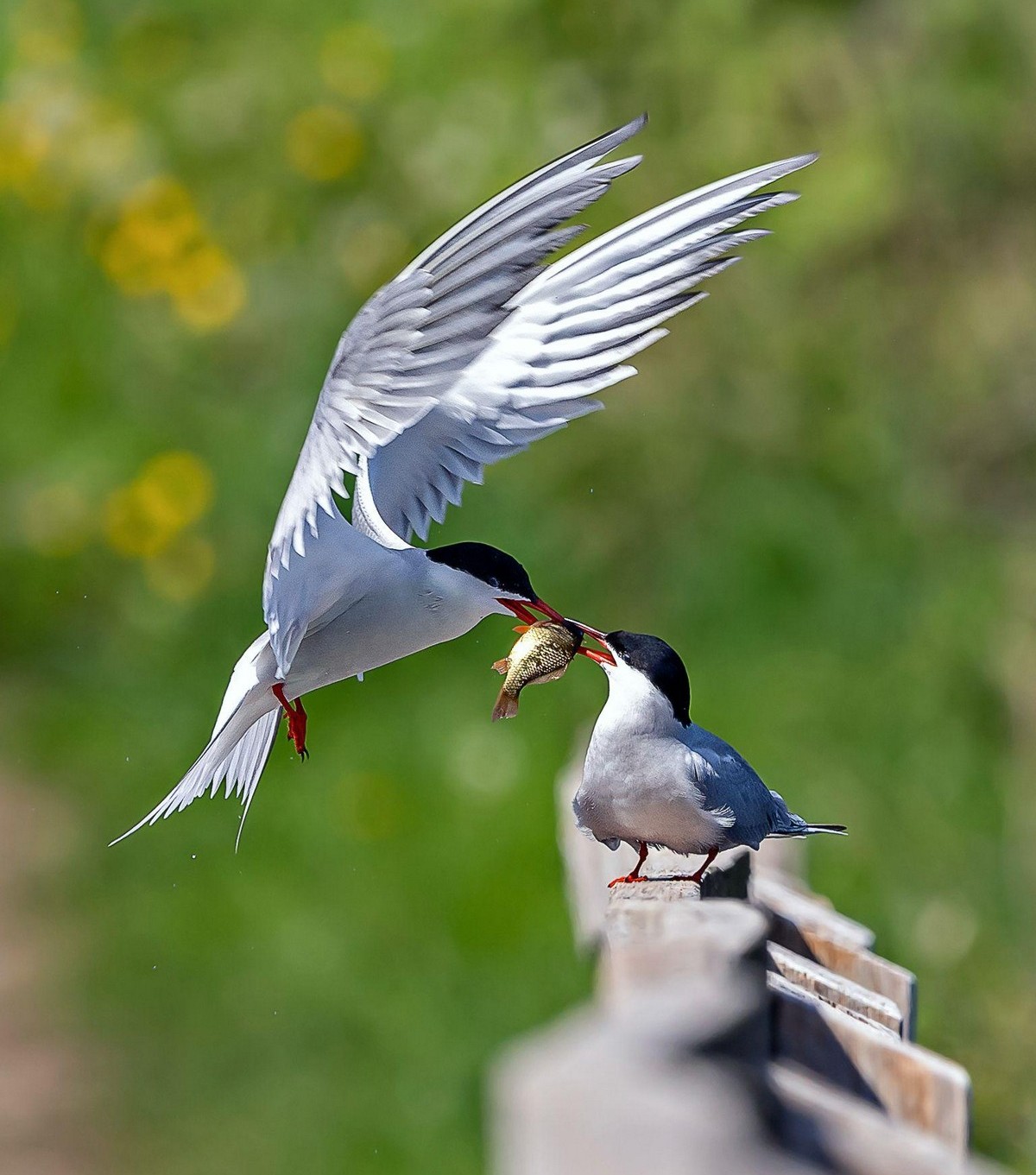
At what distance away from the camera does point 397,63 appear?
213 inches

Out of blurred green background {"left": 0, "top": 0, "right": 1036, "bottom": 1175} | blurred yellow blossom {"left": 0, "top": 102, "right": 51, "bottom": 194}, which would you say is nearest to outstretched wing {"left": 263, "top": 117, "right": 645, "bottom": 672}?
blurred green background {"left": 0, "top": 0, "right": 1036, "bottom": 1175}

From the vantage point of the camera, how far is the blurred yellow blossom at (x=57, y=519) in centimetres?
514

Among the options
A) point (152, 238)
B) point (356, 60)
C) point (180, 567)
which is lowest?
point (180, 567)

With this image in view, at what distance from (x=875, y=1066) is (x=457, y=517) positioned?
3.46 meters

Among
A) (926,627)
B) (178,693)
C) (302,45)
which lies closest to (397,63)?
(302,45)

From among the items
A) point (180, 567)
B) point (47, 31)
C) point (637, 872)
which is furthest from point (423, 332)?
point (47, 31)

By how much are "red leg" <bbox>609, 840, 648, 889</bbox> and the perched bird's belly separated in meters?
0.04

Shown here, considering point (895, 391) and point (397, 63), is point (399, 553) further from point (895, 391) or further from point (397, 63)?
point (397, 63)

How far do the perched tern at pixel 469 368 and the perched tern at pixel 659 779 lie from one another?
0.30 metres

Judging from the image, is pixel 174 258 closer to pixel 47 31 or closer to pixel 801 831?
pixel 47 31

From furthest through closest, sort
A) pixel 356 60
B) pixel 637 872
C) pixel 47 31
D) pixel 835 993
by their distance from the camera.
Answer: pixel 47 31 < pixel 356 60 < pixel 637 872 < pixel 835 993

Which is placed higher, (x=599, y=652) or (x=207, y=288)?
(x=207, y=288)

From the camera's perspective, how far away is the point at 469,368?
217cm

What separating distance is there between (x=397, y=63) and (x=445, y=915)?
2638 millimetres
